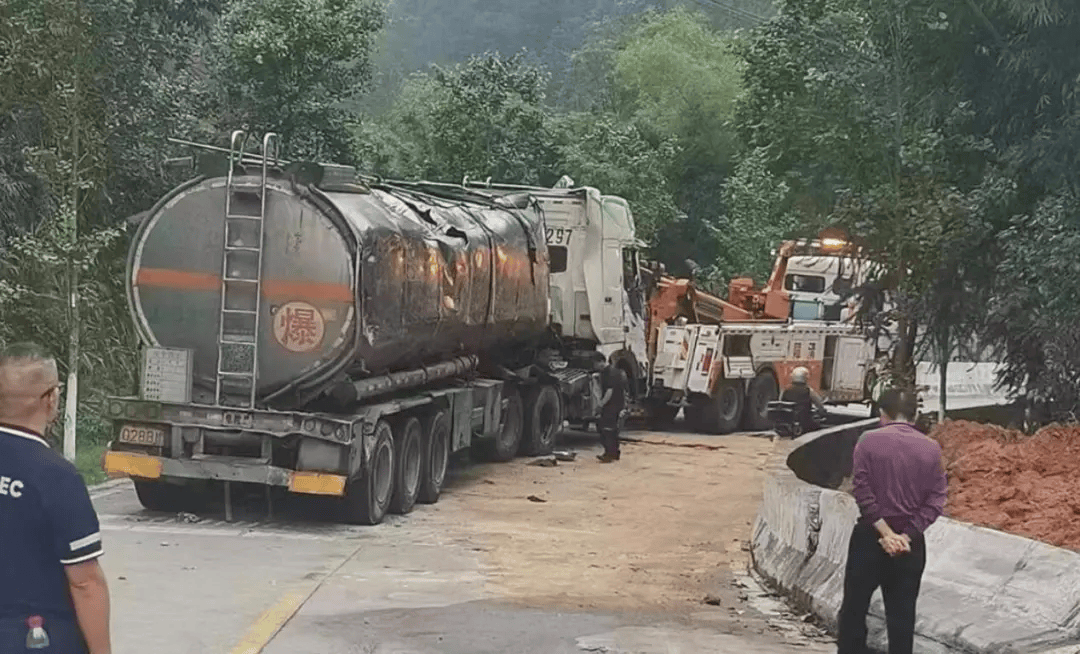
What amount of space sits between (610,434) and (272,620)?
41.9ft

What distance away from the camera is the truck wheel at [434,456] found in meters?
17.2

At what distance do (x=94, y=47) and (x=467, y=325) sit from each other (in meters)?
5.83

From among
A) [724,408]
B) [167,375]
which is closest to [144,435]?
[167,375]

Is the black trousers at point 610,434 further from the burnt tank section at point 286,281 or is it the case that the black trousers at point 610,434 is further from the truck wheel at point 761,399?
the burnt tank section at point 286,281

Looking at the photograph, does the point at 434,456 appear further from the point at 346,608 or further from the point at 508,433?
the point at 346,608

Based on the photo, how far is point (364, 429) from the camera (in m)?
14.9

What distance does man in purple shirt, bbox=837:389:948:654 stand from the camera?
26.9 feet

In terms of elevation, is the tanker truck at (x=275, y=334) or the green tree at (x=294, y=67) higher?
the green tree at (x=294, y=67)

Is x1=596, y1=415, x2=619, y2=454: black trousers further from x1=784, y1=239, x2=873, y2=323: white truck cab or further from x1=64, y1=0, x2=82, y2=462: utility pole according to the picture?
x1=784, y1=239, x2=873, y2=323: white truck cab

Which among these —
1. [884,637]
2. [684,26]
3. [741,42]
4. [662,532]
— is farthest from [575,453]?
[684,26]

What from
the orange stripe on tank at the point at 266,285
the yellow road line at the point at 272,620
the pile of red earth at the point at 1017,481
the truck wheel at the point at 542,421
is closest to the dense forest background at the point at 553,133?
the pile of red earth at the point at 1017,481

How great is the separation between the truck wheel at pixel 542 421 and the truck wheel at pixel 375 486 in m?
6.96

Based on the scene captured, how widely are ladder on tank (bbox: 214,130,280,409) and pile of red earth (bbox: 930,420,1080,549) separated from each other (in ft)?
21.3

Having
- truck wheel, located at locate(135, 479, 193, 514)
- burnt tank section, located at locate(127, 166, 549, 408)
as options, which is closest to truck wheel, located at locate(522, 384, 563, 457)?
burnt tank section, located at locate(127, 166, 549, 408)
